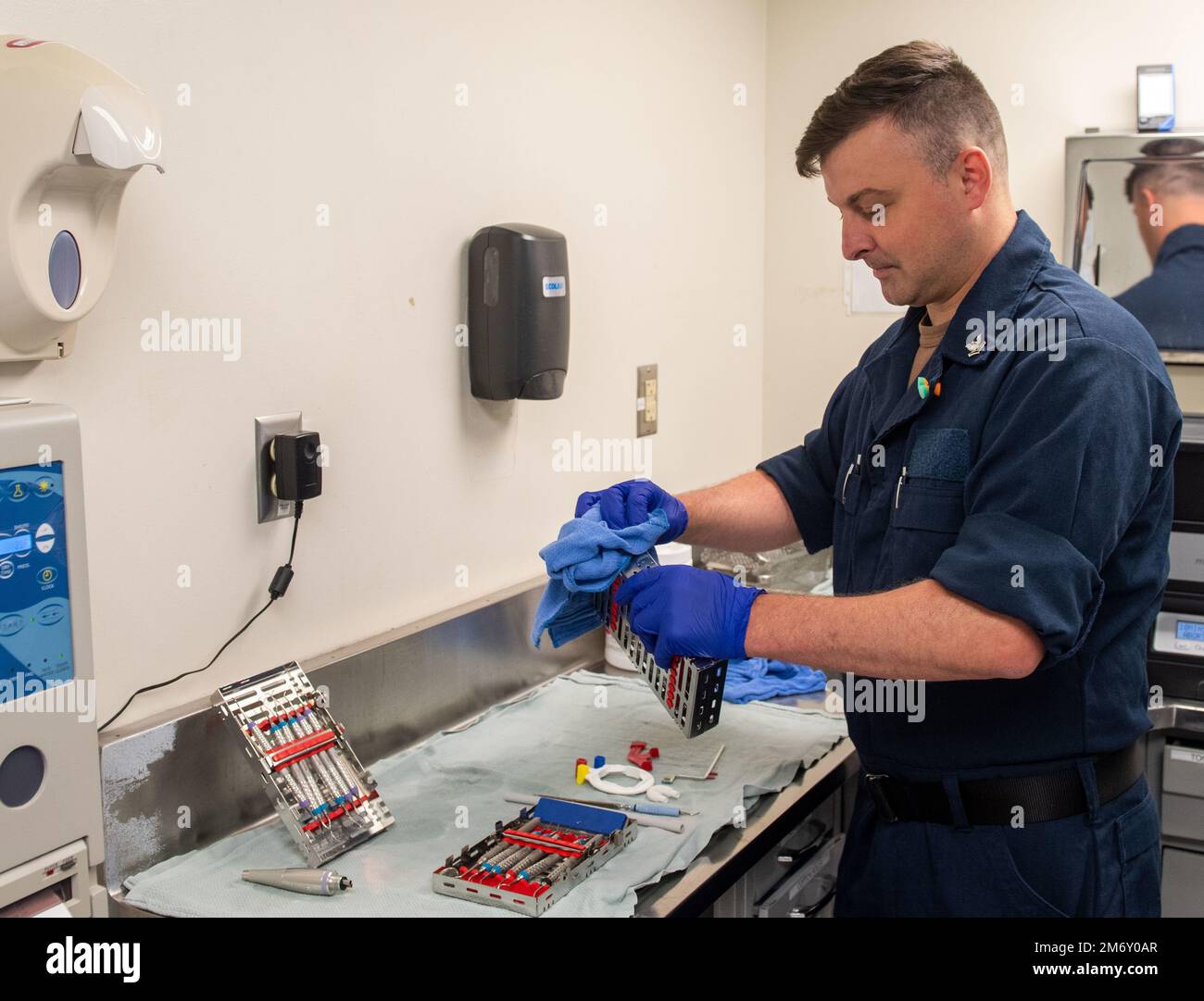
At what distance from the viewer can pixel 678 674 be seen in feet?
5.06

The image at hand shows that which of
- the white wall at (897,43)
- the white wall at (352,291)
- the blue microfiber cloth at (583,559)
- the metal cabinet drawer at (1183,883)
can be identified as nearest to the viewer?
the white wall at (352,291)

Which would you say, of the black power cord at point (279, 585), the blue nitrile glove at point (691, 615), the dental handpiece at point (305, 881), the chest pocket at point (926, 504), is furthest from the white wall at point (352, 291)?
the chest pocket at point (926, 504)

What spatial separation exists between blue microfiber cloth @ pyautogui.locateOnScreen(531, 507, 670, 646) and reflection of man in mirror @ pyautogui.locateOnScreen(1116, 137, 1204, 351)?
60.1 inches

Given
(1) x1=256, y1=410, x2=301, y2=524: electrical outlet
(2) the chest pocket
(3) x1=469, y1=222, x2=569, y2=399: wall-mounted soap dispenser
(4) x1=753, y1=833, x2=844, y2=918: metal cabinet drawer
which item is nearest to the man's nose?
(2) the chest pocket

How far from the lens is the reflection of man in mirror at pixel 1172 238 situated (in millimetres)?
2525

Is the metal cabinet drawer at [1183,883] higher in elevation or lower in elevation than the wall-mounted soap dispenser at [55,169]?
lower

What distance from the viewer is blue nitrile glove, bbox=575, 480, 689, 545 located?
1724 mm

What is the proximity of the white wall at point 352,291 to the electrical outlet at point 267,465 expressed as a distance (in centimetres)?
2

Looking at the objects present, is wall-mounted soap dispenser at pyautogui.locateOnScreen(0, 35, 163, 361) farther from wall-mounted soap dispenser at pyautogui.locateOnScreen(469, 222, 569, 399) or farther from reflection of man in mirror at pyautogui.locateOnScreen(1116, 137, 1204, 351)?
reflection of man in mirror at pyautogui.locateOnScreen(1116, 137, 1204, 351)

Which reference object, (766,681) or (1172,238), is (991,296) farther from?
(1172,238)

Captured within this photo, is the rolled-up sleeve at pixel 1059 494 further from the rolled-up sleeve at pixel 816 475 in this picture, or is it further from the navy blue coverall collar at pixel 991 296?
the rolled-up sleeve at pixel 816 475

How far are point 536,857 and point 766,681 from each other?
2.60 feet
